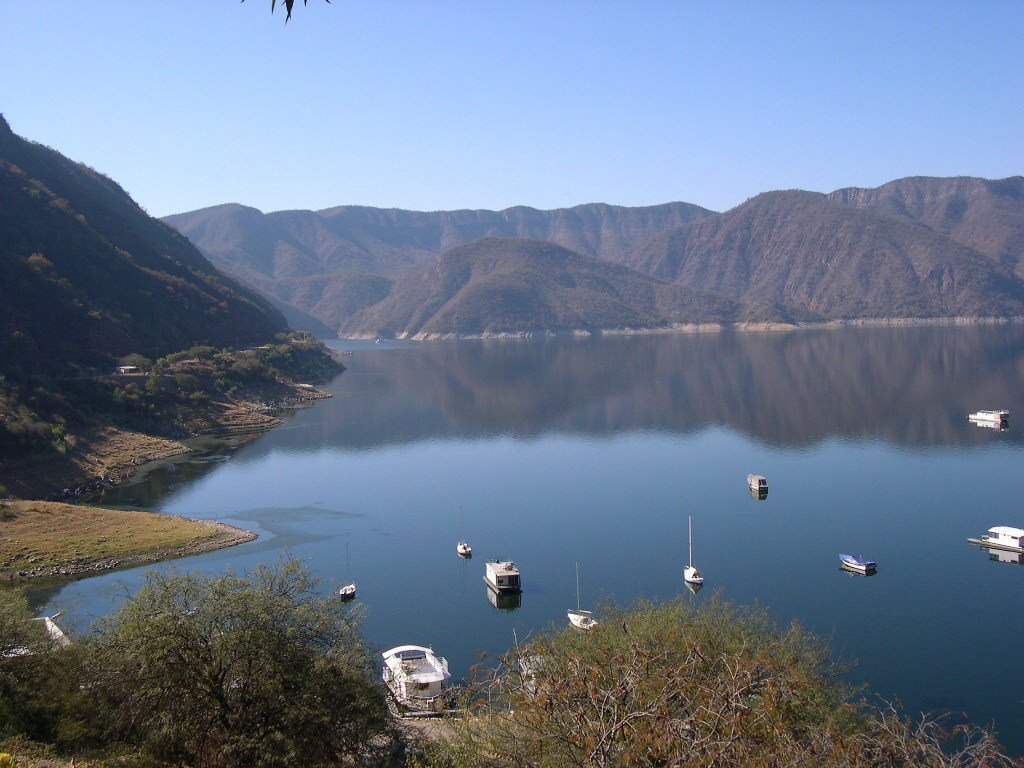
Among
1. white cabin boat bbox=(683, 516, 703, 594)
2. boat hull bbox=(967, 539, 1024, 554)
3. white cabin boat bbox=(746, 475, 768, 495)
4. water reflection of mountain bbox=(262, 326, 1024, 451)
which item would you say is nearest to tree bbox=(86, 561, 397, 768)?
white cabin boat bbox=(683, 516, 703, 594)

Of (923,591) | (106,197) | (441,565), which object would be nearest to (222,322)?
(106,197)

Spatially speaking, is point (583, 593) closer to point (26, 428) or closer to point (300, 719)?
point (300, 719)

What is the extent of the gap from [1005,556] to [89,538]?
137 ft

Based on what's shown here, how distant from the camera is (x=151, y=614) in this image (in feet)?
49.1

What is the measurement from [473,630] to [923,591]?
1783cm

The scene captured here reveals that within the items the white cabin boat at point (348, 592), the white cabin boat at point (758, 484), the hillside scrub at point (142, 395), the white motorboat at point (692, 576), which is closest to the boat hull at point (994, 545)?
the white cabin boat at point (758, 484)

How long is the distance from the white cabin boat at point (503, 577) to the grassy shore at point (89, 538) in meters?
14.1

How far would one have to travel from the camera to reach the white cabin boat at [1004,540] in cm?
3647

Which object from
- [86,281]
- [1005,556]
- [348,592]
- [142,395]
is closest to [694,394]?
[142,395]

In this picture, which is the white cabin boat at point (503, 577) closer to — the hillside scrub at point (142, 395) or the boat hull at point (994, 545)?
the boat hull at point (994, 545)

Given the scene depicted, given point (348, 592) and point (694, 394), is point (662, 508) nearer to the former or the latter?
point (348, 592)

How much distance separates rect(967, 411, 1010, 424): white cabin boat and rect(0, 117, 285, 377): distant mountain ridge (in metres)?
78.5

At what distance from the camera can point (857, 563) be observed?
3453 centimetres

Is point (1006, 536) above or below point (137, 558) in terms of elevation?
above
